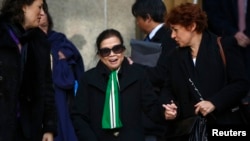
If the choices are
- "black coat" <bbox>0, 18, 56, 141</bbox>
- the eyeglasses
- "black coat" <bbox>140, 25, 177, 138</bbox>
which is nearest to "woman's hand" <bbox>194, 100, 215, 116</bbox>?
"black coat" <bbox>140, 25, 177, 138</bbox>

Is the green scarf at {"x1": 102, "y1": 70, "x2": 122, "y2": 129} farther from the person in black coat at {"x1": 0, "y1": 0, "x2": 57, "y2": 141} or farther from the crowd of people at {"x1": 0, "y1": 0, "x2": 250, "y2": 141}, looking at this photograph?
the person in black coat at {"x1": 0, "y1": 0, "x2": 57, "y2": 141}

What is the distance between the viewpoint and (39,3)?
577 cm

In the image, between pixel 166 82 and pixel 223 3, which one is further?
pixel 223 3

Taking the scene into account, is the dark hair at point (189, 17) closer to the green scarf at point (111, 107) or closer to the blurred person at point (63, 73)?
the green scarf at point (111, 107)

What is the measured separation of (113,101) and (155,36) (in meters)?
1.23

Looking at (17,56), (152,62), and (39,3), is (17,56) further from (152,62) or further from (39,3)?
(152,62)

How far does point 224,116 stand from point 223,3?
1.47m

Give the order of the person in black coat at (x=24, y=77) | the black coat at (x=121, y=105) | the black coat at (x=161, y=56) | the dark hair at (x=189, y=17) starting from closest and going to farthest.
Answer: the person in black coat at (x=24, y=77)
the dark hair at (x=189, y=17)
the black coat at (x=121, y=105)
the black coat at (x=161, y=56)

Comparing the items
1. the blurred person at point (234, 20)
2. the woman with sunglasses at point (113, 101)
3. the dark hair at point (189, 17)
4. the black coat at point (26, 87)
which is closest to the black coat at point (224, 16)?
the blurred person at point (234, 20)

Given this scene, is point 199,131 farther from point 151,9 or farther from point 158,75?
point 151,9

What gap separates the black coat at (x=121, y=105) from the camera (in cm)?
612

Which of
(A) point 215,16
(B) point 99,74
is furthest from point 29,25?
(A) point 215,16

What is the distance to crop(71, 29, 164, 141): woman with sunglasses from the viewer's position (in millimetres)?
6109

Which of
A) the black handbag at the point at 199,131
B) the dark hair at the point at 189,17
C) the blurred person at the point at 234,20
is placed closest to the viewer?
the black handbag at the point at 199,131
